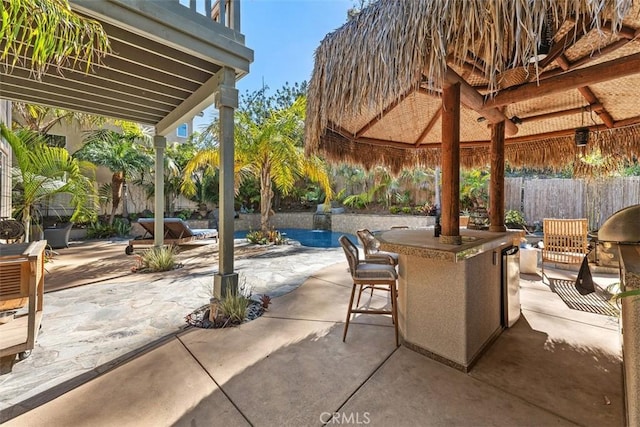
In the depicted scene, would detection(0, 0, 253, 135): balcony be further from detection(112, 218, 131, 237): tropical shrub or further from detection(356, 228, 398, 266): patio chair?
detection(112, 218, 131, 237): tropical shrub

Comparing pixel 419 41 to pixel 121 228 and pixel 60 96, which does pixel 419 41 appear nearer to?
pixel 60 96

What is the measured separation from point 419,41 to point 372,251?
10.7 feet

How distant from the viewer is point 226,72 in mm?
3697

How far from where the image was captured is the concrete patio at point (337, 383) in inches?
70.7

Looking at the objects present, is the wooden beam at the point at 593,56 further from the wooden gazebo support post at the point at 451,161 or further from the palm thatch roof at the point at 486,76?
the wooden gazebo support post at the point at 451,161

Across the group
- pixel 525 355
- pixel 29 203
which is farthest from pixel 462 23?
pixel 29 203

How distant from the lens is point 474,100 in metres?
2.90

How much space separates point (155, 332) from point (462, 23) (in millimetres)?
4043

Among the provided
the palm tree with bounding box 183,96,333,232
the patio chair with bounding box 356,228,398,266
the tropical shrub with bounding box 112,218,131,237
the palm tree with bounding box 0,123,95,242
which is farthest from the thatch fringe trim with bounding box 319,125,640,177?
the tropical shrub with bounding box 112,218,131,237

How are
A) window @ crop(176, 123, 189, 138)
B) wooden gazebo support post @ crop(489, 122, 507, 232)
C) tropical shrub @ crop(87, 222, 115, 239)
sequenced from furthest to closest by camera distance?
window @ crop(176, 123, 189, 138) < tropical shrub @ crop(87, 222, 115, 239) < wooden gazebo support post @ crop(489, 122, 507, 232)

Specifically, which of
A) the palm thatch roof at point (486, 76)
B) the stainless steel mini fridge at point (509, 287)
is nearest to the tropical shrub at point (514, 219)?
the palm thatch roof at point (486, 76)

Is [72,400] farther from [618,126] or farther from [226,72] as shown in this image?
[618,126]

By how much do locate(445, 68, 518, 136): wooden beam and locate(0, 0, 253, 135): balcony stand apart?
2758 millimetres

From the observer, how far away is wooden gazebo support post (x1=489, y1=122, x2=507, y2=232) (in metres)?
3.71
